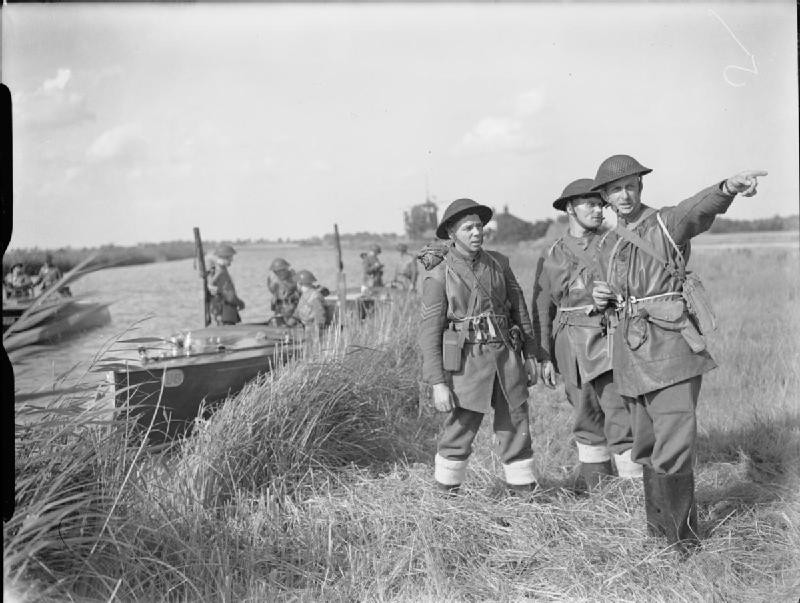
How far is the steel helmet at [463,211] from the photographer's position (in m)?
4.44

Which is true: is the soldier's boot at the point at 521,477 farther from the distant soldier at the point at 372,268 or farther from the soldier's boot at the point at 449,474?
the distant soldier at the point at 372,268

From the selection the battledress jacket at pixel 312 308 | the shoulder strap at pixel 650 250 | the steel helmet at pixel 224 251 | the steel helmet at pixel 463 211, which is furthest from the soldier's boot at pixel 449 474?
the steel helmet at pixel 224 251

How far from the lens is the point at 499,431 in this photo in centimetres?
451

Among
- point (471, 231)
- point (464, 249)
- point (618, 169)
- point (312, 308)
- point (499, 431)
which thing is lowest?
point (499, 431)

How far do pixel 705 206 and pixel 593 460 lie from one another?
2.04 m

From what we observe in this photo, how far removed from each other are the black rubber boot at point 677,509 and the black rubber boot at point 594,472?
985 millimetres

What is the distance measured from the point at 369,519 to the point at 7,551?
1.96 metres

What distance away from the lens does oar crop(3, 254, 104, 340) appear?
2.63m

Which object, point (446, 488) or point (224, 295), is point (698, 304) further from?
point (224, 295)

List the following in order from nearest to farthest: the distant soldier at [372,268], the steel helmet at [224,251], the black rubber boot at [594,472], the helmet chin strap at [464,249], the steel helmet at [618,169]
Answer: the steel helmet at [618,169]
the helmet chin strap at [464,249]
the black rubber boot at [594,472]
the steel helmet at [224,251]
the distant soldier at [372,268]

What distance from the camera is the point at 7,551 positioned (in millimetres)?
2514

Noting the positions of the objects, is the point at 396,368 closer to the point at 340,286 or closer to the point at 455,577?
the point at 340,286

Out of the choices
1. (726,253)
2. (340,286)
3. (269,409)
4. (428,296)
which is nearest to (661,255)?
(428,296)

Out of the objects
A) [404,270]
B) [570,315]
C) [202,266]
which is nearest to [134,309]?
[202,266]
